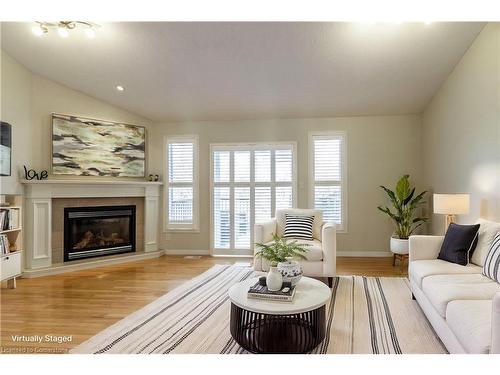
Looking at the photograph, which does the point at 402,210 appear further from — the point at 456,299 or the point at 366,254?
the point at 456,299

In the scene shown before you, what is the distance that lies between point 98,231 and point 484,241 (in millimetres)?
5185

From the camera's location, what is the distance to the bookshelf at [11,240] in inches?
142

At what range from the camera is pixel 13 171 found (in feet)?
13.1

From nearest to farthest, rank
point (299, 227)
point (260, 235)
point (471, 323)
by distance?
point (471, 323) → point (260, 235) → point (299, 227)

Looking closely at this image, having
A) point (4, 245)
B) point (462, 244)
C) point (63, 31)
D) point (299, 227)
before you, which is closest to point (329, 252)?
point (299, 227)

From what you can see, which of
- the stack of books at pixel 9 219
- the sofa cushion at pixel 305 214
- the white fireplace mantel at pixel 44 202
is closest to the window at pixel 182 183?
the white fireplace mantel at pixel 44 202

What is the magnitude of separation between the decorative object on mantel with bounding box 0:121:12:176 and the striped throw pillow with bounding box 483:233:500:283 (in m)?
5.15

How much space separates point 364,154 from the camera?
5387 millimetres

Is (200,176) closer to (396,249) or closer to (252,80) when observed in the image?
(252,80)

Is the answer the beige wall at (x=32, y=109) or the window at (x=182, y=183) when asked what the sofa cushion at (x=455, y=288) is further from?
the beige wall at (x=32, y=109)

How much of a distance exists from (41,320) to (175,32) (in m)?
3.02

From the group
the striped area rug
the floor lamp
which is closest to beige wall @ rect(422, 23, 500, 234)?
the floor lamp

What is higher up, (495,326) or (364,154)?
(364,154)

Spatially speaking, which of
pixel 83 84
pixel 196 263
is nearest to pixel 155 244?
pixel 196 263
